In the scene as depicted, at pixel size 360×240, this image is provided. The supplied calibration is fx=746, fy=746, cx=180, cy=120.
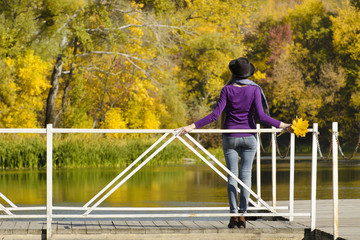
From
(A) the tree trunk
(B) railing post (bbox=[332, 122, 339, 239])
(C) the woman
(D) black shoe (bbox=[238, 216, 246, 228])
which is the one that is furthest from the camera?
(A) the tree trunk

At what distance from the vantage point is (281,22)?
169 feet

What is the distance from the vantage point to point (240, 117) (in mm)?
7609

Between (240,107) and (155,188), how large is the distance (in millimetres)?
8934

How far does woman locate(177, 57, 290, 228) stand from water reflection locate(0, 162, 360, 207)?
4749 millimetres

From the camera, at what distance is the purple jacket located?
24.6ft

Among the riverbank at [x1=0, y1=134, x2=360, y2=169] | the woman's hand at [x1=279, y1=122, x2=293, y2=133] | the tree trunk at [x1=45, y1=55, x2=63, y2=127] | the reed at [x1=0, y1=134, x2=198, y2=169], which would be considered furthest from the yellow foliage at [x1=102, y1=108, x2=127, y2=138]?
the woman's hand at [x1=279, y1=122, x2=293, y2=133]

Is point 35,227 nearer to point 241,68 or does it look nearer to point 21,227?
point 21,227

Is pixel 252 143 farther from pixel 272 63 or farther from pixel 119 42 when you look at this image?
pixel 272 63

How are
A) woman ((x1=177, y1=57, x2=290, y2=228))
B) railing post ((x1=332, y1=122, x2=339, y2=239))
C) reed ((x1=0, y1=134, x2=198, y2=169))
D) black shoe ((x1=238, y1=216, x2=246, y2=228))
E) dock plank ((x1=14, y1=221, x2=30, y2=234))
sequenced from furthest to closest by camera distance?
reed ((x1=0, y1=134, x2=198, y2=169)) < black shoe ((x1=238, y1=216, x2=246, y2=228)) < woman ((x1=177, y1=57, x2=290, y2=228)) < dock plank ((x1=14, y1=221, x2=30, y2=234)) < railing post ((x1=332, y1=122, x2=339, y2=239))

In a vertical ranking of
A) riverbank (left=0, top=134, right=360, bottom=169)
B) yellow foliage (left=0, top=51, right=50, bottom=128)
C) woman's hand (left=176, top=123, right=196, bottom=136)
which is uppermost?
yellow foliage (left=0, top=51, right=50, bottom=128)

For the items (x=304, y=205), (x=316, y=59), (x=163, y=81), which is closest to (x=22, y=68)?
(x=163, y=81)

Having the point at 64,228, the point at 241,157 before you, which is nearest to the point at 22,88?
the point at 64,228

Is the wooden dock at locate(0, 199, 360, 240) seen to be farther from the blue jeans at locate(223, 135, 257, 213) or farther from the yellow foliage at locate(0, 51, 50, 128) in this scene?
the yellow foliage at locate(0, 51, 50, 128)

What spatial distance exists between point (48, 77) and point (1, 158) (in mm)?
12492
